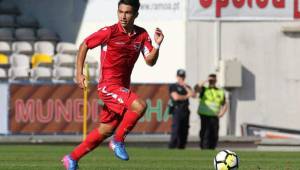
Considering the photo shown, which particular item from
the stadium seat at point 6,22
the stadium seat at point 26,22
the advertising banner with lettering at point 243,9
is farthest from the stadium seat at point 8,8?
the advertising banner with lettering at point 243,9

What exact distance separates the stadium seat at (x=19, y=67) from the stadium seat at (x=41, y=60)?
8.4 inches

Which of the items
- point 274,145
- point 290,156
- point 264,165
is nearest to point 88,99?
point 274,145

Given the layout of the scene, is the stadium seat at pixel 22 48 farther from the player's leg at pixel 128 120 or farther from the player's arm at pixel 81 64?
the player's leg at pixel 128 120

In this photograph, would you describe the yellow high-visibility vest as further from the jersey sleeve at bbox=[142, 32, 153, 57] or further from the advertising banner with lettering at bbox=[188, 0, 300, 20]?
the jersey sleeve at bbox=[142, 32, 153, 57]

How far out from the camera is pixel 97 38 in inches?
552

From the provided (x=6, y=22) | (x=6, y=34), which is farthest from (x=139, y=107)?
(x=6, y=22)

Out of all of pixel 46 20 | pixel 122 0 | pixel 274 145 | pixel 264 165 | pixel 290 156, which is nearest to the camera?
pixel 122 0

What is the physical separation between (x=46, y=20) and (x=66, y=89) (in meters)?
6.46

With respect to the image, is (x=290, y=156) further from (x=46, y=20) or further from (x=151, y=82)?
(x=46, y=20)

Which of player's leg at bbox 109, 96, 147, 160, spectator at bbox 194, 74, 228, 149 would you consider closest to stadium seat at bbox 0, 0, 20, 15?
spectator at bbox 194, 74, 228, 149

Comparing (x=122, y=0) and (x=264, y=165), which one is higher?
(x=122, y=0)

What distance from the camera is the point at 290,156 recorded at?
2139 centimetres

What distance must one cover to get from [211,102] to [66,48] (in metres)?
8.82

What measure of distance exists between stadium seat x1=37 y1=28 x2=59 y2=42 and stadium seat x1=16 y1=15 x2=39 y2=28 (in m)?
0.46
